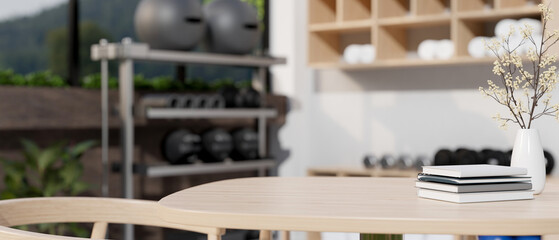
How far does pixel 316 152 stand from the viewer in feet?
18.1

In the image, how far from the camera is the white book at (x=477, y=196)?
179 cm

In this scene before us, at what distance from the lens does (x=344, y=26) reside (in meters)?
4.96

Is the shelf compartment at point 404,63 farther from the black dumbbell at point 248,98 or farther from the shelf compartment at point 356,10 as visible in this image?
the black dumbbell at point 248,98

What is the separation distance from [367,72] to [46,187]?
6.96 feet

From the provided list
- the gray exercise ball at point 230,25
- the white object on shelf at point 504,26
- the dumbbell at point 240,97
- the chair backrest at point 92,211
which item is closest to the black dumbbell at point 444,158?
the white object on shelf at point 504,26

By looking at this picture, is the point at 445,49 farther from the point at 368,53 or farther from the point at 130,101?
the point at 130,101

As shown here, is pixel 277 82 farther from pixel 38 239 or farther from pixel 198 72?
pixel 38 239

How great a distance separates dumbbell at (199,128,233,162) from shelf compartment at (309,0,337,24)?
0.95 metres

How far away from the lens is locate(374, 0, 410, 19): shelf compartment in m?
4.82

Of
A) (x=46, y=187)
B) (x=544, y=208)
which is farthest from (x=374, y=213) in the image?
(x=46, y=187)

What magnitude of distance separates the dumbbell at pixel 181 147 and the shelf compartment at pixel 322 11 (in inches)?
43.0

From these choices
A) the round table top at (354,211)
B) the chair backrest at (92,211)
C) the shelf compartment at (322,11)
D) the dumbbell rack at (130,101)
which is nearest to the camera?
the round table top at (354,211)

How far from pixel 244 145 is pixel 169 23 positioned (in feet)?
2.88

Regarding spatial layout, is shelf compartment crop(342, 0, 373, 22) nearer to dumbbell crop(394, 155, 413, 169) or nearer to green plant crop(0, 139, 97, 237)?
dumbbell crop(394, 155, 413, 169)
